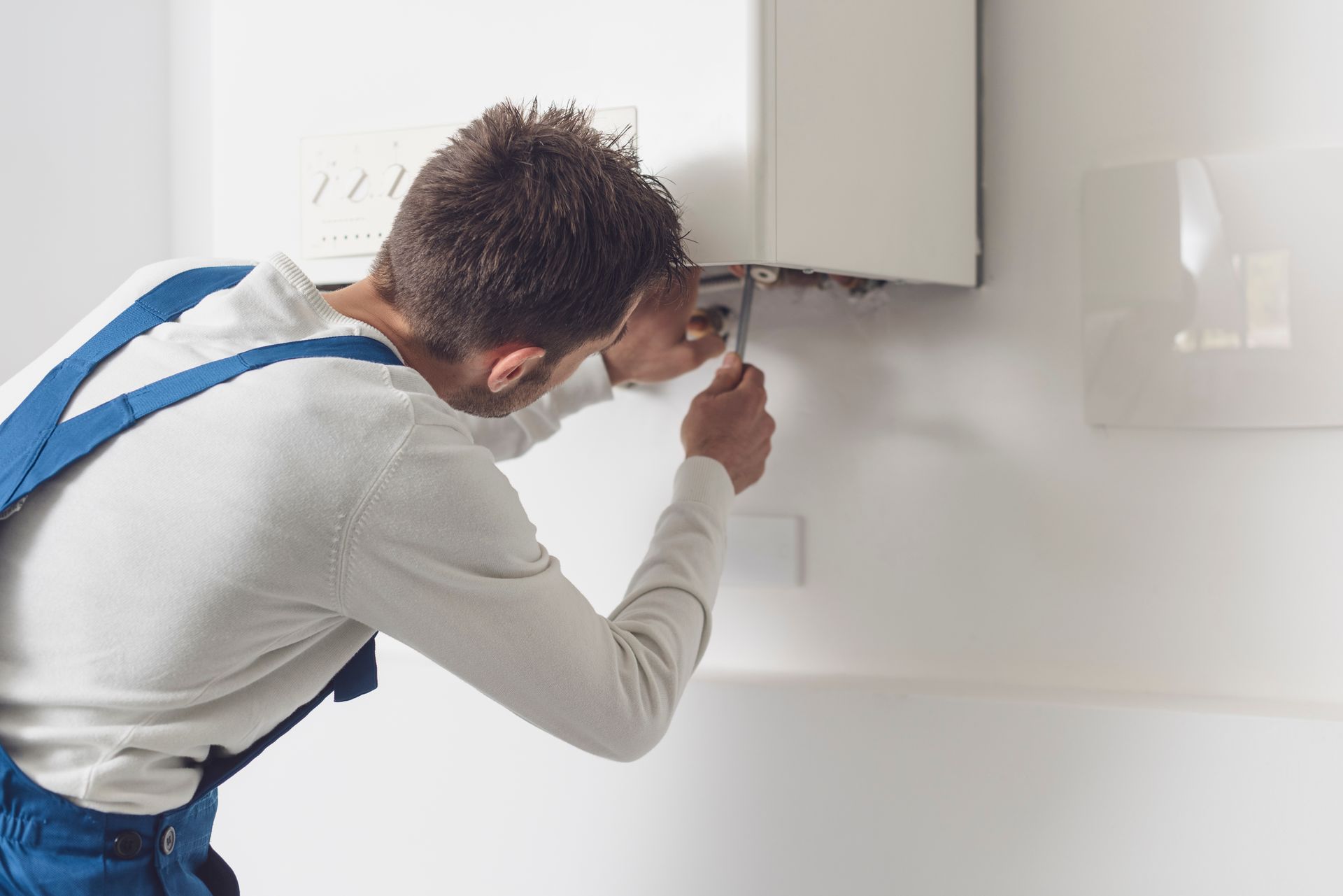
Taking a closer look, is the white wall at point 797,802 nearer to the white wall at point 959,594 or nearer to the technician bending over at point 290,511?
the white wall at point 959,594

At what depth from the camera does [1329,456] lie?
1016mm

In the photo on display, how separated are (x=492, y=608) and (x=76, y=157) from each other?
1.06m

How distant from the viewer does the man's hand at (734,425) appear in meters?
1.00

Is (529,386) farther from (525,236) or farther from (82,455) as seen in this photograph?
(82,455)

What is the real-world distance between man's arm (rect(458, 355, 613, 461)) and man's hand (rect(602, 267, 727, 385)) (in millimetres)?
20

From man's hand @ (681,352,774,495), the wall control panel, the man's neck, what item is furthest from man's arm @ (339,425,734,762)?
the wall control panel

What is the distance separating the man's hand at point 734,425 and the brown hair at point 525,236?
218 mm

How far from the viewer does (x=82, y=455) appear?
2.26 ft

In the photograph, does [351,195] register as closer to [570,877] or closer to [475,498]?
[475,498]

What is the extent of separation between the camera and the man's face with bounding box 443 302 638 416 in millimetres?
843

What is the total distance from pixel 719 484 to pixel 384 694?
57cm

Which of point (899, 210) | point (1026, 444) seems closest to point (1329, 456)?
point (1026, 444)

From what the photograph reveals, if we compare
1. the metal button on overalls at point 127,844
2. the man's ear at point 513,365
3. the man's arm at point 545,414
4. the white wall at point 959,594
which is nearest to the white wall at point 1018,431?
the white wall at point 959,594

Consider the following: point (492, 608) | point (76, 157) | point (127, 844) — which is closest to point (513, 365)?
point (492, 608)
